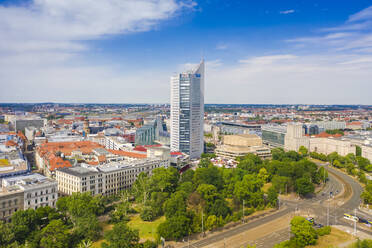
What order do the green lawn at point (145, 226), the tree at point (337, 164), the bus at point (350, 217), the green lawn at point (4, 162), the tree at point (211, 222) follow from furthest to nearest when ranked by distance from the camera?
the tree at point (337, 164), the green lawn at point (4, 162), the bus at point (350, 217), the tree at point (211, 222), the green lawn at point (145, 226)

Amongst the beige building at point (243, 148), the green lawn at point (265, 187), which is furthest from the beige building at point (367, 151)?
the green lawn at point (265, 187)

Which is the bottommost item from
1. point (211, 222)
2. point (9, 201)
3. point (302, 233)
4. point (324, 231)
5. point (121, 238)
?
point (324, 231)

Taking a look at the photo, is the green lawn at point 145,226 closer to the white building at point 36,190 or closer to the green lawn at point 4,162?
the white building at point 36,190

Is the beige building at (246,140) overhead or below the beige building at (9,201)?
overhead

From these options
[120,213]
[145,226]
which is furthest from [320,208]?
[120,213]

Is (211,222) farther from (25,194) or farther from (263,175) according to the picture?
(25,194)

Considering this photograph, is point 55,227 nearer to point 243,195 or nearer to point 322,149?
point 243,195

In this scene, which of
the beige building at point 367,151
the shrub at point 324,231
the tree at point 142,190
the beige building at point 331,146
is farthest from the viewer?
the beige building at point 331,146

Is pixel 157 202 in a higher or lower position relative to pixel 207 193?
lower
